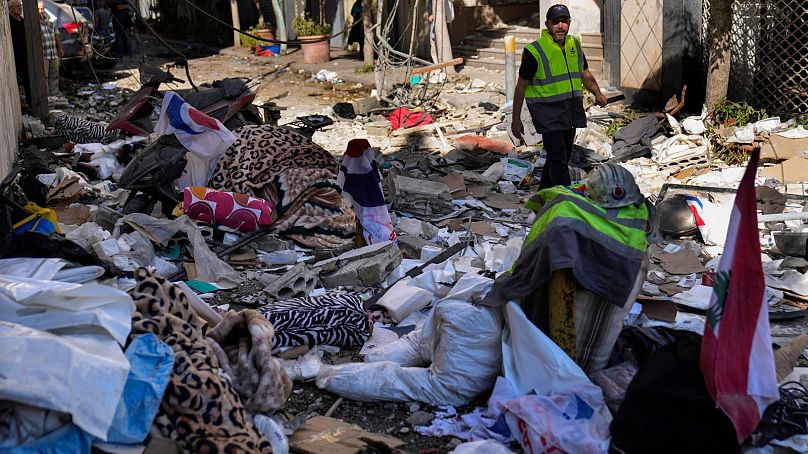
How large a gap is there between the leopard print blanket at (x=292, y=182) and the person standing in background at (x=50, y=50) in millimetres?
6901

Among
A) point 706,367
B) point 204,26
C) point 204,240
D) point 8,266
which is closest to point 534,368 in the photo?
point 706,367

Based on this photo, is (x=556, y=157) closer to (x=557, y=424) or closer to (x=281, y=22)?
(x=557, y=424)

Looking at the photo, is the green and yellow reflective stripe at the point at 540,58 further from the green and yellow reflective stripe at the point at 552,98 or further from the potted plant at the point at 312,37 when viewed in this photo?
the potted plant at the point at 312,37

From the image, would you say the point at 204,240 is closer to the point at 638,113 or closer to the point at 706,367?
the point at 706,367

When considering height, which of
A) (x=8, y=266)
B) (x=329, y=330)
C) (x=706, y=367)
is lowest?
(x=329, y=330)

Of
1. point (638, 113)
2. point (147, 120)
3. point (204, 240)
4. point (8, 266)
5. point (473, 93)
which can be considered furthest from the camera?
point (473, 93)

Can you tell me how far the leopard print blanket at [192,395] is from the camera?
3378 millimetres

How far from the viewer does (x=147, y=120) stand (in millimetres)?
9602

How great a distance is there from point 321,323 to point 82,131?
681 centimetres

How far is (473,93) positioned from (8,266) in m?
9.77

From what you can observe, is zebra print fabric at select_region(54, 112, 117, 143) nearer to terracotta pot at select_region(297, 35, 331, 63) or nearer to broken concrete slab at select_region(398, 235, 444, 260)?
broken concrete slab at select_region(398, 235, 444, 260)

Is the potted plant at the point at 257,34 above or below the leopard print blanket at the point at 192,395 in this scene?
above

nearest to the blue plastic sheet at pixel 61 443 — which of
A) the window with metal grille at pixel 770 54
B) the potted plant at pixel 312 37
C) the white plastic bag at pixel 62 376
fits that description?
the white plastic bag at pixel 62 376

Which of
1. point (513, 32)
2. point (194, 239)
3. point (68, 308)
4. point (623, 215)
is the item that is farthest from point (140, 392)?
point (513, 32)
